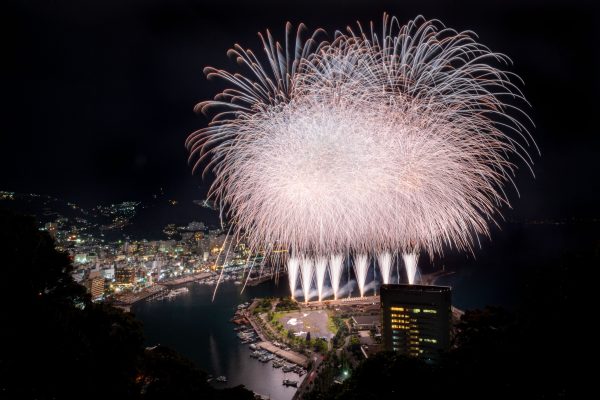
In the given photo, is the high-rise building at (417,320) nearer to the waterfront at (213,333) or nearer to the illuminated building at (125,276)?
the waterfront at (213,333)

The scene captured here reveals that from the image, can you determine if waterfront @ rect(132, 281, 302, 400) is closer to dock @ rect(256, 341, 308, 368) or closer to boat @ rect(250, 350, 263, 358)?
boat @ rect(250, 350, 263, 358)

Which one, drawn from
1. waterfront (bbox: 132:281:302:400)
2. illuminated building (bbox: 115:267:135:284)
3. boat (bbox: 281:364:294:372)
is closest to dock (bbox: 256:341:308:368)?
boat (bbox: 281:364:294:372)

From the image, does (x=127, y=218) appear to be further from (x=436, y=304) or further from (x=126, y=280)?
(x=436, y=304)

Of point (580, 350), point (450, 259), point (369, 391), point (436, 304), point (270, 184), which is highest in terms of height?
point (270, 184)

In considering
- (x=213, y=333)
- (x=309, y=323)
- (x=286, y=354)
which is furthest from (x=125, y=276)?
(x=286, y=354)

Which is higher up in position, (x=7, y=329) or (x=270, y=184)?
(x=270, y=184)

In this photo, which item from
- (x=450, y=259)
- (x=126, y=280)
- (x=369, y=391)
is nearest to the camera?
(x=369, y=391)

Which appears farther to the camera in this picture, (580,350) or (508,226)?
(508,226)

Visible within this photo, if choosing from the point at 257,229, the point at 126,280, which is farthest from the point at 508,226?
the point at 257,229
